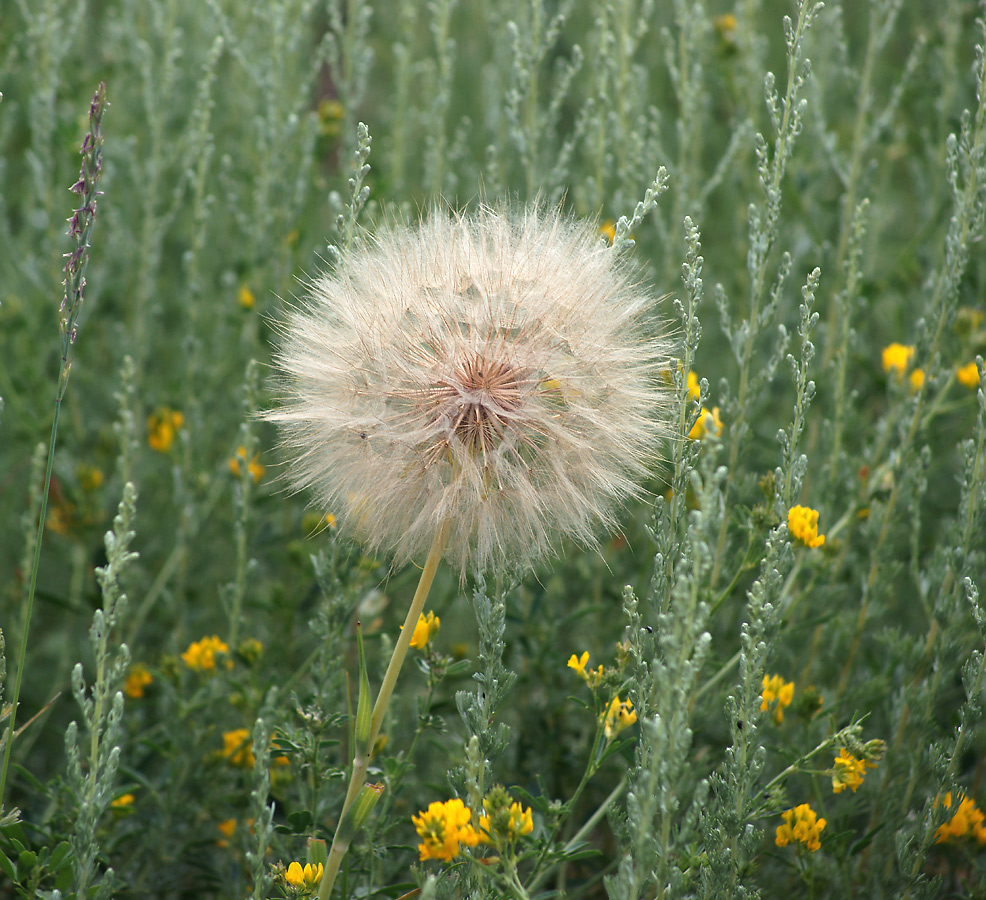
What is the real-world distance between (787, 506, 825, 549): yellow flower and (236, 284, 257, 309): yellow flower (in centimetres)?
196

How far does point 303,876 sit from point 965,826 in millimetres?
1545

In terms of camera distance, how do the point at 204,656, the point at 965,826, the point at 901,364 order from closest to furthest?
the point at 965,826, the point at 204,656, the point at 901,364

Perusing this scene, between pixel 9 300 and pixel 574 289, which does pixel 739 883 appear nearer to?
pixel 574 289

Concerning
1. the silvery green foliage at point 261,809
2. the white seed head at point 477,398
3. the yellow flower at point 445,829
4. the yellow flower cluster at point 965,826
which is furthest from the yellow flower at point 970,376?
the silvery green foliage at point 261,809

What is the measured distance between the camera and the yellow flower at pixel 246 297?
121 inches

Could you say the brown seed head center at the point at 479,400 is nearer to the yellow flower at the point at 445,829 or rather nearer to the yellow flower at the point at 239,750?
the yellow flower at the point at 445,829

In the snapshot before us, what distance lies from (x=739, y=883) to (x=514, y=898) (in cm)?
47

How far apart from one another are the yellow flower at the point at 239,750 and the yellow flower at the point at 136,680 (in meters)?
0.36

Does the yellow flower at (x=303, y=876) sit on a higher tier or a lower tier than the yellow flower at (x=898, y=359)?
lower

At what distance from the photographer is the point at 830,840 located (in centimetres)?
187

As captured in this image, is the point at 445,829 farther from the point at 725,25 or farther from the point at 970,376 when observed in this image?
the point at 725,25

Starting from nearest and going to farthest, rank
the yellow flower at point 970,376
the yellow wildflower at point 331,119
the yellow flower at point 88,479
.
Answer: the yellow flower at point 970,376, the yellow flower at point 88,479, the yellow wildflower at point 331,119

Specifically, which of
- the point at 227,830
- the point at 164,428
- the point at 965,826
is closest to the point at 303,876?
the point at 227,830

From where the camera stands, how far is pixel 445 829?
1.48 m
